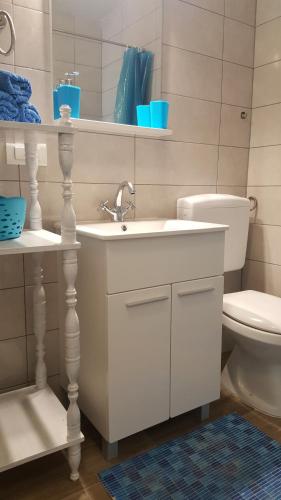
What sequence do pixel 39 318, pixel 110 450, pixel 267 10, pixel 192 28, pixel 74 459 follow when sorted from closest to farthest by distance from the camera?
1. pixel 74 459
2. pixel 110 450
3. pixel 39 318
4. pixel 192 28
5. pixel 267 10

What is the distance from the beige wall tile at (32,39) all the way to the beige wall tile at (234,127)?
3.12ft

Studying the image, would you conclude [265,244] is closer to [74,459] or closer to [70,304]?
[70,304]

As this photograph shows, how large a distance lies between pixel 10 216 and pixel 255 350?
1.11 meters

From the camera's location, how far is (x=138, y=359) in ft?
4.22

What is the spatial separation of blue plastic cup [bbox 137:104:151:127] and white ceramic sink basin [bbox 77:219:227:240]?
43 centimetres

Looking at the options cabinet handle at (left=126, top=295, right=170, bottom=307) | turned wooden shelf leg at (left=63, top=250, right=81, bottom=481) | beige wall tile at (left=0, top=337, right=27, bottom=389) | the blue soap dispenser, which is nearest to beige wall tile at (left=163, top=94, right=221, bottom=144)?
the blue soap dispenser

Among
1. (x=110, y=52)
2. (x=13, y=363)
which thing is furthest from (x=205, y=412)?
(x=110, y=52)

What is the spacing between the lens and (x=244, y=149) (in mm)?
2061

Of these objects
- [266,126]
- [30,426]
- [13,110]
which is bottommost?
[30,426]

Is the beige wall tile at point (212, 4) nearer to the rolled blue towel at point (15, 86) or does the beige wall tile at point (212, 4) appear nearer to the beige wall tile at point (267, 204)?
the beige wall tile at point (267, 204)

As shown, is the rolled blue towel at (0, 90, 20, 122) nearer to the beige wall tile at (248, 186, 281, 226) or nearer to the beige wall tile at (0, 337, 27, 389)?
the beige wall tile at (0, 337, 27, 389)

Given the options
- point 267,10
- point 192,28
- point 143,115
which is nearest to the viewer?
point 143,115

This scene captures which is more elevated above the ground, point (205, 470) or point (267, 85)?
point (267, 85)

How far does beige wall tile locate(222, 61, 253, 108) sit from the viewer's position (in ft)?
6.31
